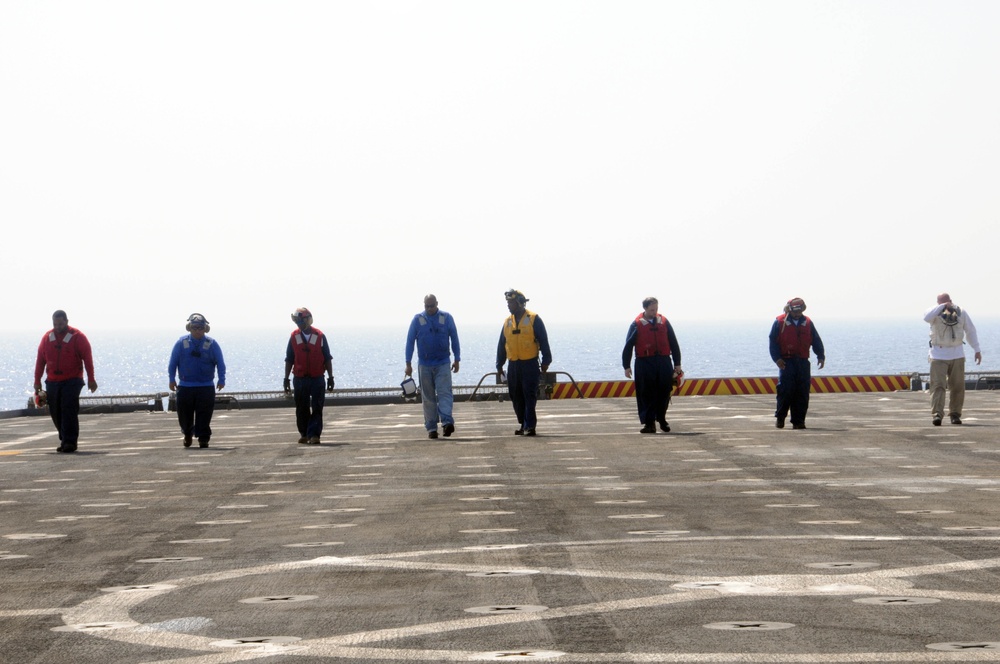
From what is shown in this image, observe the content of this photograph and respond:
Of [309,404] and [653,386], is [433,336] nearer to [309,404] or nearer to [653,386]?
[309,404]

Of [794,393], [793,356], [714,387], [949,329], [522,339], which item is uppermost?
[949,329]

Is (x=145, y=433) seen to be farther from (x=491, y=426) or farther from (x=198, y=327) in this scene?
(x=491, y=426)

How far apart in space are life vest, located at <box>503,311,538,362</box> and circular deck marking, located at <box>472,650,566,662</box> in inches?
546

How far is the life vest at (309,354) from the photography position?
63.4 ft

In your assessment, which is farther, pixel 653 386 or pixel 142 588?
pixel 653 386

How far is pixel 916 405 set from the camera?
2616cm

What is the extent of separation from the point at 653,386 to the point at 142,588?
12.8 meters

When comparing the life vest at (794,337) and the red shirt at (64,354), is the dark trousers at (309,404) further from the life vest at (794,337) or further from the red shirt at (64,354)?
the life vest at (794,337)

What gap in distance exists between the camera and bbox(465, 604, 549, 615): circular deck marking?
663cm

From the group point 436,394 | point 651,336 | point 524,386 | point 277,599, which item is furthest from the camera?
point 651,336

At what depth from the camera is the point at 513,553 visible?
853 cm

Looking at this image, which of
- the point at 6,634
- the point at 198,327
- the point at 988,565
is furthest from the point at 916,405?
the point at 6,634

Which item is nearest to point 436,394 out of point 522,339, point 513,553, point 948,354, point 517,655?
point 522,339

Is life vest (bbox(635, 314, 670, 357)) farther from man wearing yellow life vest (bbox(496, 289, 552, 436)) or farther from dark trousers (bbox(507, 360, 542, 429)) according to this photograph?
dark trousers (bbox(507, 360, 542, 429))
